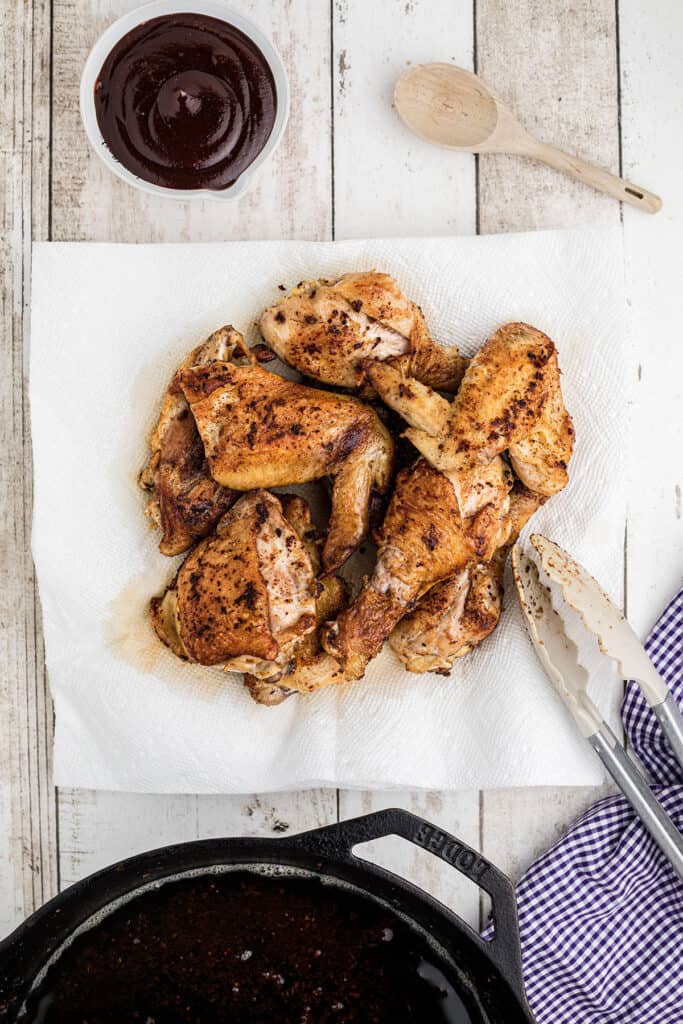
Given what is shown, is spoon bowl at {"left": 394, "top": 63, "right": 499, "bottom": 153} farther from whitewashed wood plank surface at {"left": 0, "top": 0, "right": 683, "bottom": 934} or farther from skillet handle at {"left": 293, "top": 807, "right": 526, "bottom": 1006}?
skillet handle at {"left": 293, "top": 807, "right": 526, "bottom": 1006}

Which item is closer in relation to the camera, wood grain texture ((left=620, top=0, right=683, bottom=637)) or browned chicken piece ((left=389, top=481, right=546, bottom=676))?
browned chicken piece ((left=389, top=481, right=546, bottom=676))

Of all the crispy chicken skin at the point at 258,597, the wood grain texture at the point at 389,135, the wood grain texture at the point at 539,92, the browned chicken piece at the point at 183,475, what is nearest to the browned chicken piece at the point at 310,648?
the crispy chicken skin at the point at 258,597

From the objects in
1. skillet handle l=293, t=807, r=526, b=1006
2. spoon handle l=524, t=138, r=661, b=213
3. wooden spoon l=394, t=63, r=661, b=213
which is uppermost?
wooden spoon l=394, t=63, r=661, b=213

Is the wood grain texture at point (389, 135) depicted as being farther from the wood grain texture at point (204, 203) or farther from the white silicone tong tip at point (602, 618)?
the white silicone tong tip at point (602, 618)

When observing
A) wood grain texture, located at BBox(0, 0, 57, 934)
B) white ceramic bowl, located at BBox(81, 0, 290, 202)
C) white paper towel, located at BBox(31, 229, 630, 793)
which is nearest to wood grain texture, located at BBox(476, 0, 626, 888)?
white paper towel, located at BBox(31, 229, 630, 793)

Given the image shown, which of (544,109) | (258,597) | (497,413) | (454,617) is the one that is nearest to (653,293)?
(544,109)

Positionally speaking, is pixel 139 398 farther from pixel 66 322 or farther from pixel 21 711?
pixel 21 711

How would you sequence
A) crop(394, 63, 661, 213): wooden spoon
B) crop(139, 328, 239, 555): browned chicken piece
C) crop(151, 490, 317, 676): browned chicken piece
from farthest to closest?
crop(394, 63, 661, 213): wooden spoon
crop(139, 328, 239, 555): browned chicken piece
crop(151, 490, 317, 676): browned chicken piece

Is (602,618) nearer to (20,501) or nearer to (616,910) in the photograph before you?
(616,910)

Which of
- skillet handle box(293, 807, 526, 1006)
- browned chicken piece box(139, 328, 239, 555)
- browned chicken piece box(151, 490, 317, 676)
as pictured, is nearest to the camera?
skillet handle box(293, 807, 526, 1006)
